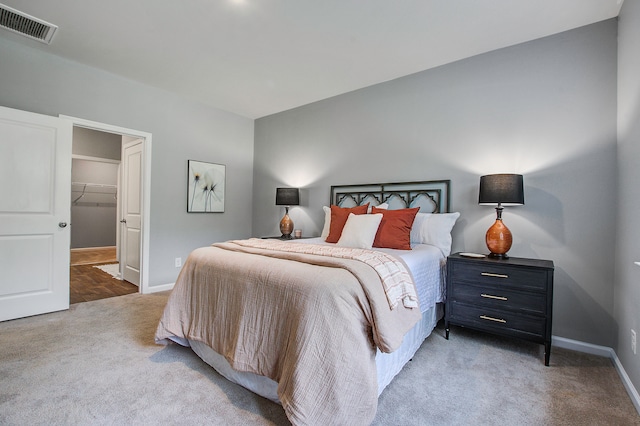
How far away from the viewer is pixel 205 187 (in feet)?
14.2

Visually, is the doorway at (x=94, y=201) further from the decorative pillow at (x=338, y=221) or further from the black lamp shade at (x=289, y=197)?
the decorative pillow at (x=338, y=221)

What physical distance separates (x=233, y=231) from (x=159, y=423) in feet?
11.3

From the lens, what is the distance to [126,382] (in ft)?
5.93

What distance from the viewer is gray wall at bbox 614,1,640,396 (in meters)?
1.78

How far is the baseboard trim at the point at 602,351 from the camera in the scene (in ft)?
5.79

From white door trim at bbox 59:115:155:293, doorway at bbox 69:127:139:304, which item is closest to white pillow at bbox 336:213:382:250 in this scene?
white door trim at bbox 59:115:155:293

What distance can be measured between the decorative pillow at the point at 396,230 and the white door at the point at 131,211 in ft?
10.2

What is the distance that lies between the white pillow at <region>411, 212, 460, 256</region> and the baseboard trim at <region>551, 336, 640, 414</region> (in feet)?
3.58

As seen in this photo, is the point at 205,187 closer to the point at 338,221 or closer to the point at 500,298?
the point at 338,221

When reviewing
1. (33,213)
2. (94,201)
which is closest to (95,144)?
(94,201)

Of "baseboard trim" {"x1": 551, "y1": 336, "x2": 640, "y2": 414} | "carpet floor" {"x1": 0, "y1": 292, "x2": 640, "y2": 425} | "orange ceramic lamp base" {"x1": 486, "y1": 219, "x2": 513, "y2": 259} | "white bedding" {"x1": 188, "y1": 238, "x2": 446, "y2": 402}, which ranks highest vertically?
"orange ceramic lamp base" {"x1": 486, "y1": 219, "x2": 513, "y2": 259}

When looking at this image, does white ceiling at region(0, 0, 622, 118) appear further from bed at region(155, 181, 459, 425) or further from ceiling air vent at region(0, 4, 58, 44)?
bed at region(155, 181, 459, 425)

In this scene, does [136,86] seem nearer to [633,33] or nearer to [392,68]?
[392,68]

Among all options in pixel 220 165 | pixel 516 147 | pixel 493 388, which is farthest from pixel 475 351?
pixel 220 165
